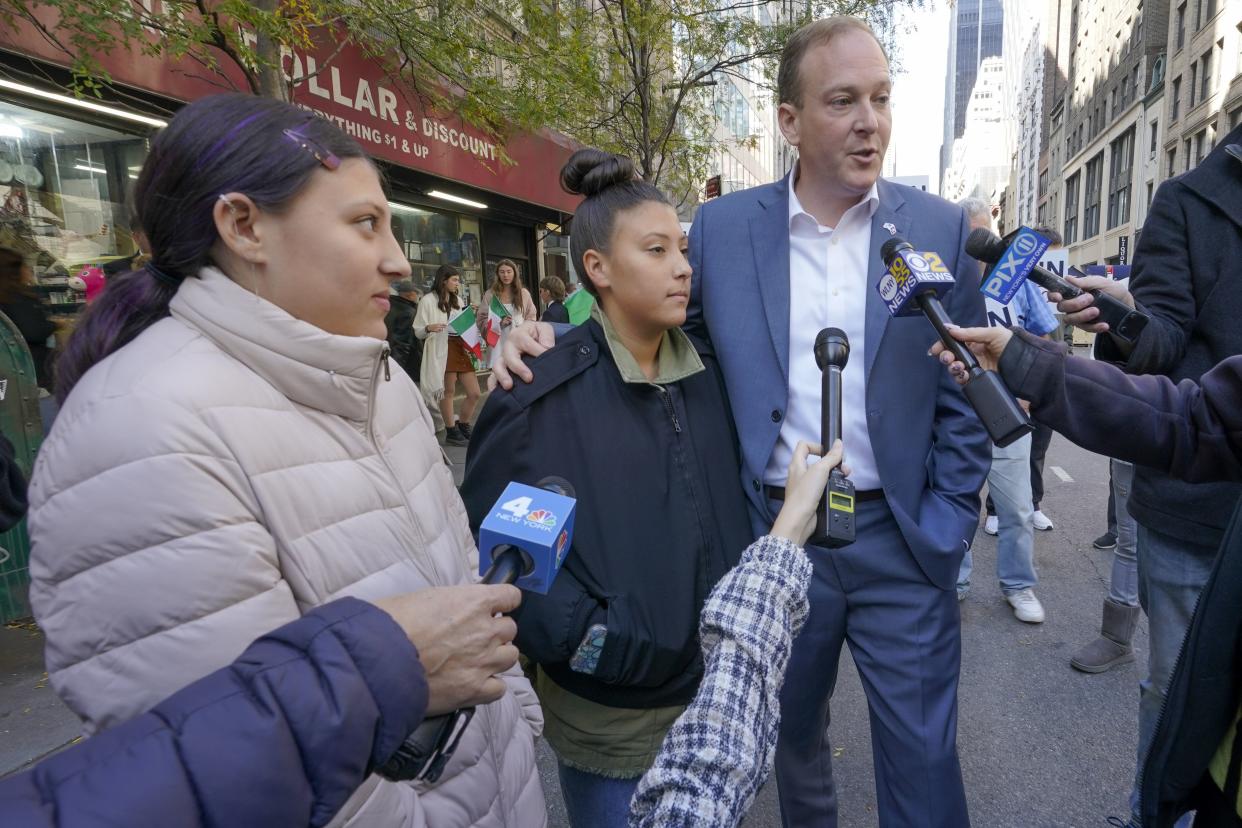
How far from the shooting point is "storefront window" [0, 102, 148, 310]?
5508 millimetres

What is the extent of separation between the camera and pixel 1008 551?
14.5 feet

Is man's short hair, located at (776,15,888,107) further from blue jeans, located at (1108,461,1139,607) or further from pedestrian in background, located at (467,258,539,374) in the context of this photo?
pedestrian in background, located at (467,258,539,374)

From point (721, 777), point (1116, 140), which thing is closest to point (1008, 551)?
point (721, 777)

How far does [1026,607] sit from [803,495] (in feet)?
12.3

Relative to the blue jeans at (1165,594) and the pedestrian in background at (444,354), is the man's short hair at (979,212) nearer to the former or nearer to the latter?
the blue jeans at (1165,594)

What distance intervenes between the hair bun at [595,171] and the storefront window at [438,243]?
8.85 meters

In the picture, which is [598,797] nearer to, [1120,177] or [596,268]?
[596,268]

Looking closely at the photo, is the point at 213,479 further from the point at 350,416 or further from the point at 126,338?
the point at 126,338

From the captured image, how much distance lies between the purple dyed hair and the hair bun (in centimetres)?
95

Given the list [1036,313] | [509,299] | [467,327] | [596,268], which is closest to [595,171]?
[596,268]

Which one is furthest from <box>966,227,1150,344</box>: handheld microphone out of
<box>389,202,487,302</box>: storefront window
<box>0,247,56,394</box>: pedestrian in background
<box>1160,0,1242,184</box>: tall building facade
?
<box>1160,0,1242,184</box>: tall building facade

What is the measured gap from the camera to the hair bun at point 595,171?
206 centimetres

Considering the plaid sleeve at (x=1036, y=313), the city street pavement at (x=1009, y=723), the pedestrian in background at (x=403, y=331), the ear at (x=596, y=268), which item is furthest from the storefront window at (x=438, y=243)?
the ear at (x=596, y=268)

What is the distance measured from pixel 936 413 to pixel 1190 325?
2.67ft
